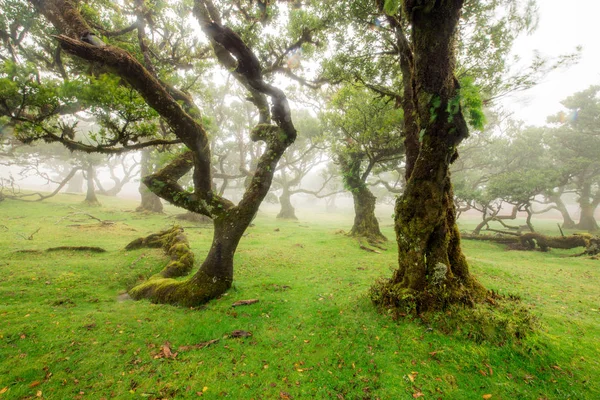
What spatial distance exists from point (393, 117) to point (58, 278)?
1491cm

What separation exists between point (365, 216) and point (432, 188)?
1152 cm

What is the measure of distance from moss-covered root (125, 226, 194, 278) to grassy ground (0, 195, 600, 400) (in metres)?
1.36

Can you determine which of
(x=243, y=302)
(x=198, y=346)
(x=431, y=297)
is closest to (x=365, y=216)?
(x=431, y=297)

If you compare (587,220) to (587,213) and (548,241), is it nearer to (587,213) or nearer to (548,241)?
(587,213)

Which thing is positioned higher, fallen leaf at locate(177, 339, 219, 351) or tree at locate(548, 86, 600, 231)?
tree at locate(548, 86, 600, 231)

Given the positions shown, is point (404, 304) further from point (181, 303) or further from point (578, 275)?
point (578, 275)

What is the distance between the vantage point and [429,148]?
498cm

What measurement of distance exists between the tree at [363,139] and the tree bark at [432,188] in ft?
23.9

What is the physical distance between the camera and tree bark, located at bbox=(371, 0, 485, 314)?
4.56 m

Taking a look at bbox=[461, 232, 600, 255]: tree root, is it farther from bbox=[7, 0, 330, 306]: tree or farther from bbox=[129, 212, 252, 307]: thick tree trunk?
bbox=[129, 212, 252, 307]: thick tree trunk

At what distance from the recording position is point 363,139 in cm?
1422

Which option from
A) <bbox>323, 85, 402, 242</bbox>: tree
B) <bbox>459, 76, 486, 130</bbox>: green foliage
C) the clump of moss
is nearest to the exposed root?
the clump of moss

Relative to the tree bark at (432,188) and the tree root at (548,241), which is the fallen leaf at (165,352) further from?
the tree root at (548,241)

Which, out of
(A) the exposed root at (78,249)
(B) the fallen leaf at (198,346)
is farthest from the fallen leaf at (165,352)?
(A) the exposed root at (78,249)
